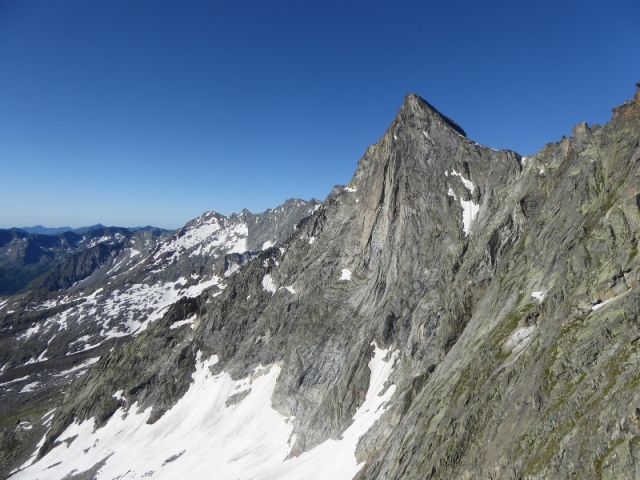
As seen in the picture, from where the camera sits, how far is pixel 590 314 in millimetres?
32344

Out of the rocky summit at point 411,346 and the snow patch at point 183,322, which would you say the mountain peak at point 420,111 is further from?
the snow patch at point 183,322

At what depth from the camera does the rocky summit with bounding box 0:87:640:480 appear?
95.7ft

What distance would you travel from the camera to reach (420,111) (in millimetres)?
103375

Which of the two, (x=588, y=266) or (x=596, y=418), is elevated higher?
(x=588, y=266)

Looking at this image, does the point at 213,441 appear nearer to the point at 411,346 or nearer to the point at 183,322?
the point at 411,346

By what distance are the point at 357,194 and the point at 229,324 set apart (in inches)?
2066

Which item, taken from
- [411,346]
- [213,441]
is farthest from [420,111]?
[213,441]

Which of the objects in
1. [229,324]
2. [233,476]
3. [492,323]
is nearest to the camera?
[492,323]

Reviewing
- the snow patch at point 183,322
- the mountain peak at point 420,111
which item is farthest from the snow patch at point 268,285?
the mountain peak at point 420,111

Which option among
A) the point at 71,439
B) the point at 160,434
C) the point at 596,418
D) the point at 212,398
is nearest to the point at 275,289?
the point at 212,398

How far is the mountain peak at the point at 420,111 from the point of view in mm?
102625

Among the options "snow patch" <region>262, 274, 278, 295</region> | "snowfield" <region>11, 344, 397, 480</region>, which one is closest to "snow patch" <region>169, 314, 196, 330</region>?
"snowfield" <region>11, 344, 397, 480</region>

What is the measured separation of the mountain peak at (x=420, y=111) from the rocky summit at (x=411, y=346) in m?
0.43

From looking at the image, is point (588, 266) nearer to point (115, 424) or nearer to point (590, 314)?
point (590, 314)
